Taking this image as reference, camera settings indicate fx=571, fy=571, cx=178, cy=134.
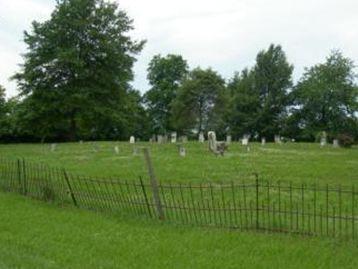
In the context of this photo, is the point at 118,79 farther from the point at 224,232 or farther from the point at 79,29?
the point at 224,232

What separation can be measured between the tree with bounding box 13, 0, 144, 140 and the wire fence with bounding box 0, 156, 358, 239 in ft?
110

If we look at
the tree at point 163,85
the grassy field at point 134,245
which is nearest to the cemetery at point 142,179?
the grassy field at point 134,245

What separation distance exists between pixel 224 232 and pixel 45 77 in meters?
44.1

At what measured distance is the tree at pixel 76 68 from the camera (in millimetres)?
49969

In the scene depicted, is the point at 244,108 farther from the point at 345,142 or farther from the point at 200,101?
the point at 345,142

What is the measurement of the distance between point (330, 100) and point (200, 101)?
17.0 meters

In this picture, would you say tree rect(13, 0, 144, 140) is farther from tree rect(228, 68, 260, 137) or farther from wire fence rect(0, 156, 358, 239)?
wire fence rect(0, 156, 358, 239)

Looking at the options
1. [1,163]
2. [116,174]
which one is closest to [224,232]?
[116,174]

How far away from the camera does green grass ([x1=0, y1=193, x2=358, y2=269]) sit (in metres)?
7.59

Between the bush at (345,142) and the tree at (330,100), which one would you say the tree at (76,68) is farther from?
the tree at (330,100)

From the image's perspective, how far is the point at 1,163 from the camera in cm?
2081

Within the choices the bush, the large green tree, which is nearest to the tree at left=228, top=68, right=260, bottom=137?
the large green tree

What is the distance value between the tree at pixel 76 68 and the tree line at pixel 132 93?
9 centimetres

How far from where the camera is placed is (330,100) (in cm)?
6962
